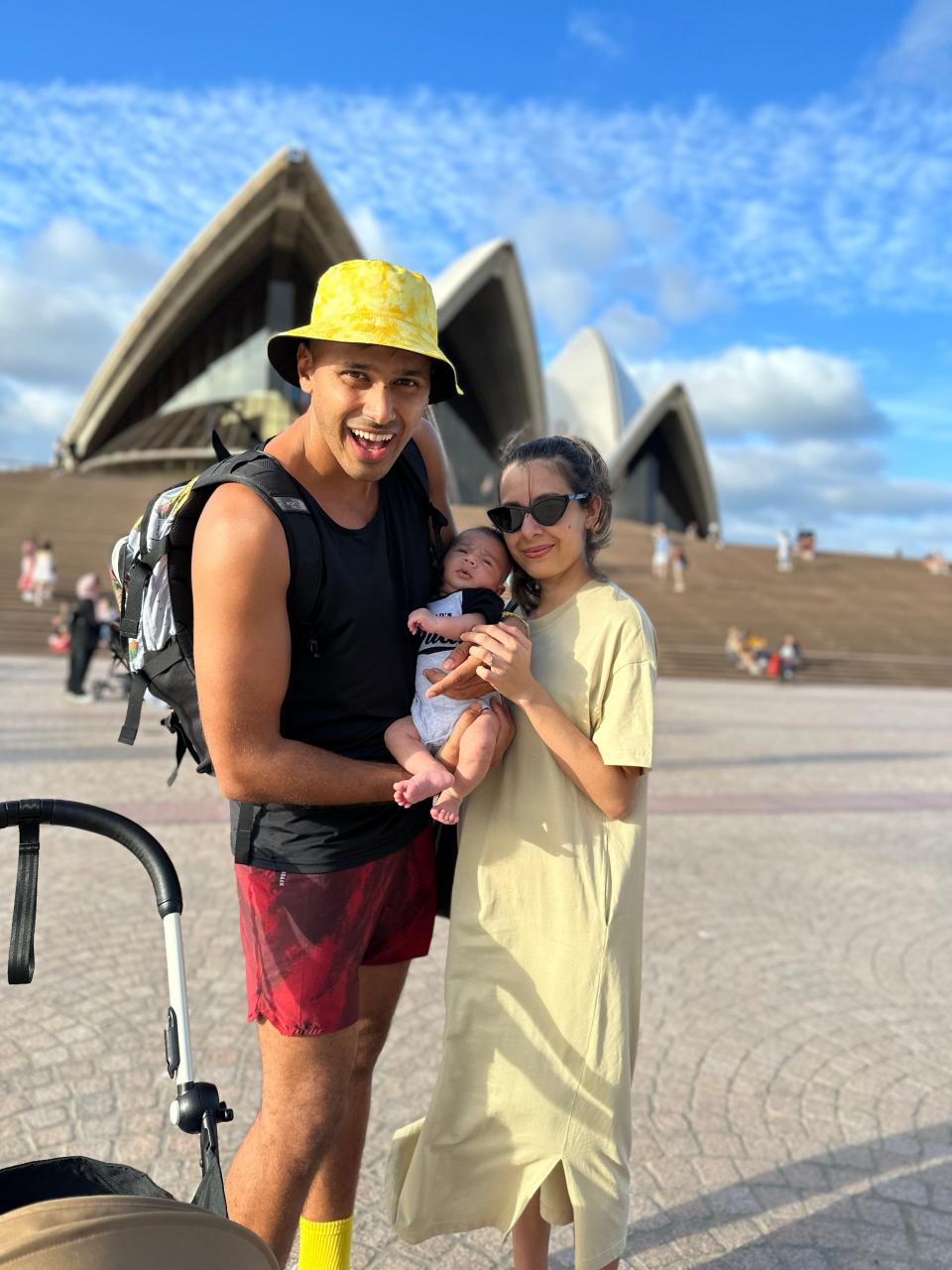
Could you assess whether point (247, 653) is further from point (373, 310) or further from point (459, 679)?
point (373, 310)

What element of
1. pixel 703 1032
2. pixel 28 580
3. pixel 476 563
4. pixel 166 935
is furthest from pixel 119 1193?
pixel 28 580

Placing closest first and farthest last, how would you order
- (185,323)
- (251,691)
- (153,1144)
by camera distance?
(251,691), (153,1144), (185,323)

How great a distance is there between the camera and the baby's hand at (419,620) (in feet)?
5.81

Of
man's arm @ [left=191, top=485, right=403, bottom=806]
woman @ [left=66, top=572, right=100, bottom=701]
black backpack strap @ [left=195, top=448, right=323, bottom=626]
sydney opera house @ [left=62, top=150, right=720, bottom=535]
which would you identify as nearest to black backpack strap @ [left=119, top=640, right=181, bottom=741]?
man's arm @ [left=191, top=485, right=403, bottom=806]

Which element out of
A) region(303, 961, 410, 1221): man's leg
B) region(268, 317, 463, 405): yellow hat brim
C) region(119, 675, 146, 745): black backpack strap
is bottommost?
region(303, 961, 410, 1221): man's leg

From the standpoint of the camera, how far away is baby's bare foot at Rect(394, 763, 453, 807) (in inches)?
65.3

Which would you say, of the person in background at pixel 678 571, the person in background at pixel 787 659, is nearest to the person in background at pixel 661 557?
the person in background at pixel 678 571

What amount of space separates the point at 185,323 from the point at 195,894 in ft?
130

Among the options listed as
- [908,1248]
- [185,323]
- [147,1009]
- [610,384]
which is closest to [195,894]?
[147,1009]

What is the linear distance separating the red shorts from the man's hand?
352 mm

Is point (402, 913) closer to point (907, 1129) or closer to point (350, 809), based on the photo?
point (350, 809)

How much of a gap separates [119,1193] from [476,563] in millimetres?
1147

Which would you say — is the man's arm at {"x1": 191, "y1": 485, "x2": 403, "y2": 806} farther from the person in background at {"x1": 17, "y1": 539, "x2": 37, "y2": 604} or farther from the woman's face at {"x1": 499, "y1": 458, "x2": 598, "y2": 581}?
the person in background at {"x1": 17, "y1": 539, "x2": 37, "y2": 604}

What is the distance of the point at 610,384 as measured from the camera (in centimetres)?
5469
